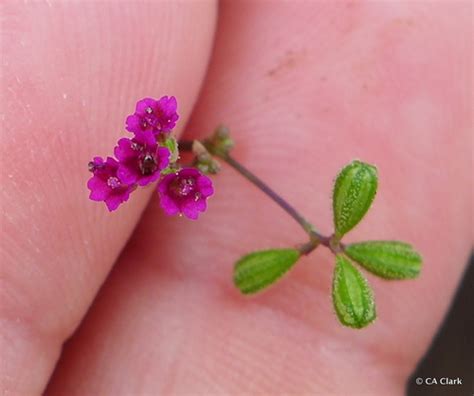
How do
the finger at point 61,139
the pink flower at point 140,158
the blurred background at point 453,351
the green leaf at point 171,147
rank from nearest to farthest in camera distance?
the pink flower at point 140,158 < the green leaf at point 171,147 < the finger at point 61,139 < the blurred background at point 453,351

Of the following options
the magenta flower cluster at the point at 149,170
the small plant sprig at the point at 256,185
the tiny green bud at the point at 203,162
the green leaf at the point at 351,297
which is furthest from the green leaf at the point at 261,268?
the magenta flower cluster at the point at 149,170

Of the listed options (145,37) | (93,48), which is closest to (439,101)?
(145,37)

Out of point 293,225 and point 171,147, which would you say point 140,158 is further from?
point 293,225

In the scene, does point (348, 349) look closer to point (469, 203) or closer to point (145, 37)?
point (469, 203)

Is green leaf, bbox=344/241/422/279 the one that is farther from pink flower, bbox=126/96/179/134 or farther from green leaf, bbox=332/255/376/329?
pink flower, bbox=126/96/179/134

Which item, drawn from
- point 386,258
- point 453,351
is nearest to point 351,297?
point 386,258

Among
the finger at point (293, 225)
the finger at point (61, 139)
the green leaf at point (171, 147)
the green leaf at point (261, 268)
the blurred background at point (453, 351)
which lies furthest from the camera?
the blurred background at point (453, 351)

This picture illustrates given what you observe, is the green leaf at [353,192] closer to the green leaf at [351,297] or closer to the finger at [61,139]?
the green leaf at [351,297]

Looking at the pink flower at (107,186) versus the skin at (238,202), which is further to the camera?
the skin at (238,202)
